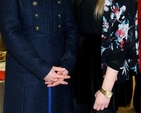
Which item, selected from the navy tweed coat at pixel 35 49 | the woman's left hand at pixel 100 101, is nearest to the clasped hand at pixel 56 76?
the navy tweed coat at pixel 35 49

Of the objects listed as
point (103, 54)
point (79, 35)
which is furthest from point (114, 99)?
point (79, 35)

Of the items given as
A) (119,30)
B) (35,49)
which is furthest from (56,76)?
(119,30)

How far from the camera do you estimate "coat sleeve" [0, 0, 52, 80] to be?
3.42ft

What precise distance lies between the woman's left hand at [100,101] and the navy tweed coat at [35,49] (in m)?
0.16

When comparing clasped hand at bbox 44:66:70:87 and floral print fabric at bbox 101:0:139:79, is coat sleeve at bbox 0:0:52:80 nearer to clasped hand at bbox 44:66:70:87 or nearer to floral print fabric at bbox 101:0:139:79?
clasped hand at bbox 44:66:70:87

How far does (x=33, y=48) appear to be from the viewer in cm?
109

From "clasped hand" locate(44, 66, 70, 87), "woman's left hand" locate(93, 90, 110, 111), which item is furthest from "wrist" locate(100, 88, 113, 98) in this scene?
"clasped hand" locate(44, 66, 70, 87)

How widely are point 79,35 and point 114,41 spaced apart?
24 cm

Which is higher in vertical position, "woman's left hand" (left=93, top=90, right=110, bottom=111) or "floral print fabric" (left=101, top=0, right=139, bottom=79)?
"floral print fabric" (left=101, top=0, right=139, bottom=79)

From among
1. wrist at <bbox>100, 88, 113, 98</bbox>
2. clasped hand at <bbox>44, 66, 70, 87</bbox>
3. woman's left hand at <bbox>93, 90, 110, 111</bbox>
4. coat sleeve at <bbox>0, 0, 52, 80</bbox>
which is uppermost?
coat sleeve at <bbox>0, 0, 52, 80</bbox>

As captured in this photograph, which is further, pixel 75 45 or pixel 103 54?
pixel 75 45

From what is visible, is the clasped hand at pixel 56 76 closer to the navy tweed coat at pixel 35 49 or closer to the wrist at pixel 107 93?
the navy tweed coat at pixel 35 49

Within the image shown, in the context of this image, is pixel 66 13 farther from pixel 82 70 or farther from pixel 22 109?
pixel 22 109

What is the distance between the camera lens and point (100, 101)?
110 centimetres
